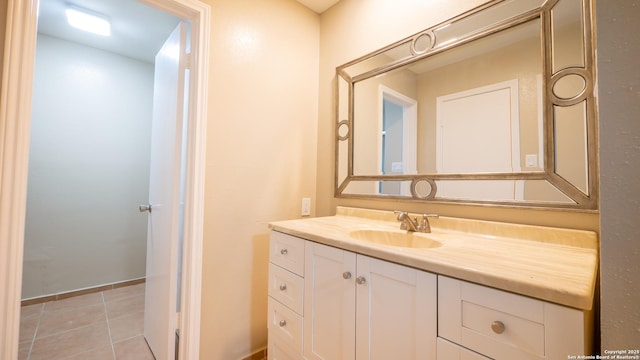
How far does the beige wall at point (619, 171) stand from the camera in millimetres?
371

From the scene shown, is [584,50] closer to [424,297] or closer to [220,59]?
[424,297]

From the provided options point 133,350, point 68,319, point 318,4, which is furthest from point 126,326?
point 318,4

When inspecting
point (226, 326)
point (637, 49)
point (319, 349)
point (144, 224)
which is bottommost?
point (226, 326)

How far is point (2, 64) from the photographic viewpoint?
3.10ft

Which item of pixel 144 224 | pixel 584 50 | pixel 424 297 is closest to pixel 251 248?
pixel 424 297

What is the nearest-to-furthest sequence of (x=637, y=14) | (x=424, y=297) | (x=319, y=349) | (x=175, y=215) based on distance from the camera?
(x=637, y=14), (x=424, y=297), (x=319, y=349), (x=175, y=215)

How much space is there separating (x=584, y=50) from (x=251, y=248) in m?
1.75

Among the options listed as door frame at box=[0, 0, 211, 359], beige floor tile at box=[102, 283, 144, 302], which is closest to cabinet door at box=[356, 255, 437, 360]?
door frame at box=[0, 0, 211, 359]

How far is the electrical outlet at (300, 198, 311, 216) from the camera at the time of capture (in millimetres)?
1821

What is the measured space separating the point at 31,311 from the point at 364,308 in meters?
2.88

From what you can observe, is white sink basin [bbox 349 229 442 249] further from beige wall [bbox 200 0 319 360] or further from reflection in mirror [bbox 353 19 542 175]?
beige wall [bbox 200 0 319 360]

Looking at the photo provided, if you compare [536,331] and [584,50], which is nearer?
[536,331]

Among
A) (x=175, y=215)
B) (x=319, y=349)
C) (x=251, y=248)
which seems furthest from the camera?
(x=251, y=248)

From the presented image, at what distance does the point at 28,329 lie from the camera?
1844 millimetres
